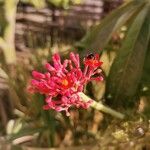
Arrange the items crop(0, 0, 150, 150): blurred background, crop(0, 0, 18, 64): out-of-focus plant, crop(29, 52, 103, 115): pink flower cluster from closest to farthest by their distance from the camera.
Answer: crop(29, 52, 103, 115): pink flower cluster → crop(0, 0, 150, 150): blurred background → crop(0, 0, 18, 64): out-of-focus plant

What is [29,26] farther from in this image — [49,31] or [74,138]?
[74,138]

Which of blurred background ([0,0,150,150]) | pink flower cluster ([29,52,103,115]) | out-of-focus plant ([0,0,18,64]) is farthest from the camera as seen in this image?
out-of-focus plant ([0,0,18,64])

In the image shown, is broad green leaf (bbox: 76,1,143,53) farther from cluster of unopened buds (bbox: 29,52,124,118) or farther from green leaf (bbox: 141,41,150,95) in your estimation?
cluster of unopened buds (bbox: 29,52,124,118)

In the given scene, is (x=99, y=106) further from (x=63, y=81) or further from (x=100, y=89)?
(x=100, y=89)

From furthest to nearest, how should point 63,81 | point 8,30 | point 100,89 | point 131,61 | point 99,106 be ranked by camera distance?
point 8,30, point 100,89, point 131,61, point 99,106, point 63,81

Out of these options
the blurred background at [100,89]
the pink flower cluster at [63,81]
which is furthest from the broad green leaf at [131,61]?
the pink flower cluster at [63,81]

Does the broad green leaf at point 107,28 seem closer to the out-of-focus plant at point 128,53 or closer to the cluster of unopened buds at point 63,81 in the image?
the out-of-focus plant at point 128,53

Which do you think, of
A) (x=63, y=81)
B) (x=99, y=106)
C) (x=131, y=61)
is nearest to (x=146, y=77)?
(x=131, y=61)

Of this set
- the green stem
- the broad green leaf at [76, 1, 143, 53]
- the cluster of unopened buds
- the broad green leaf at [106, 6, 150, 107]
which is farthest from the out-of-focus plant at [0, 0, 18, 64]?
the cluster of unopened buds
